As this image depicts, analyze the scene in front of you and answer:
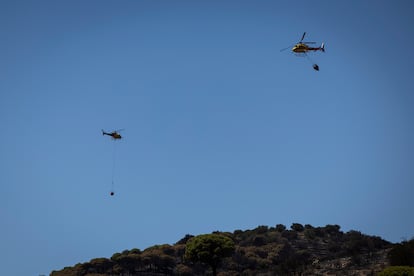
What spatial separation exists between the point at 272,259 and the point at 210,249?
28.6 m

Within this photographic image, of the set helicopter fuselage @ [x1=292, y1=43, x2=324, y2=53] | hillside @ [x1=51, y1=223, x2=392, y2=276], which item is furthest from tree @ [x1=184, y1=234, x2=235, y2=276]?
helicopter fuselage @ [x1=292, y1=43, x2=324, y2=53]

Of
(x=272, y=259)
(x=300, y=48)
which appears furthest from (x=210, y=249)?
(x=300, y=48)

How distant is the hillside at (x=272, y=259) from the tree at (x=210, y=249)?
383 inches

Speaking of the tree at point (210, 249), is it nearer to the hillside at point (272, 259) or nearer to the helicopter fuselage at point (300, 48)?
the hillside at point (272, 259)

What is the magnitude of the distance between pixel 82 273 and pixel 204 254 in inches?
1105

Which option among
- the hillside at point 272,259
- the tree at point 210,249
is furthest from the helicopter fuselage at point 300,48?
the hillside at point 272,259

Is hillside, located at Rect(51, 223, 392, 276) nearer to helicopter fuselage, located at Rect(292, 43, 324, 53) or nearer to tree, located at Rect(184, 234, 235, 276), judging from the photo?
tree, located at Rect(184, 234, 235, 276)

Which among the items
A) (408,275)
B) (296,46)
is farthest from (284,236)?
(296,46)

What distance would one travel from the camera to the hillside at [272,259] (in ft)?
245

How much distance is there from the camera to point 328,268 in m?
72.5

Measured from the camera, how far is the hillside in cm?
7456

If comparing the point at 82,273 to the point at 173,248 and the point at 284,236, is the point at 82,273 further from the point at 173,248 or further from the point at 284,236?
the point at 284,236

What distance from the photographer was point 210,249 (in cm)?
6800

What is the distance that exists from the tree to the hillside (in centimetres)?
974
